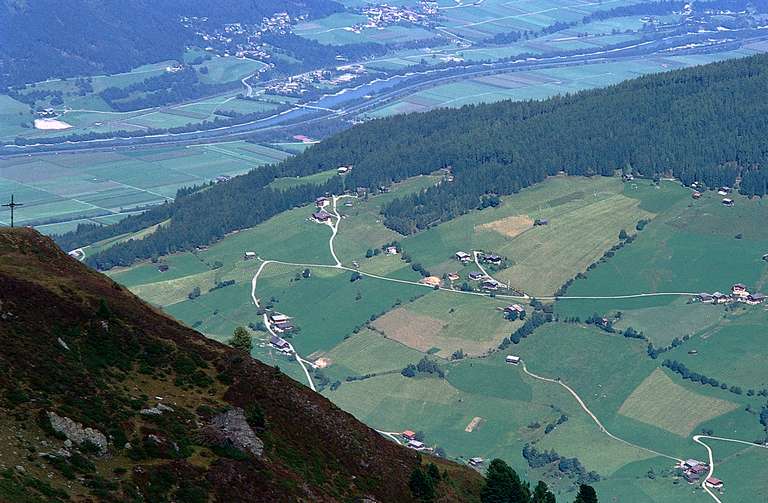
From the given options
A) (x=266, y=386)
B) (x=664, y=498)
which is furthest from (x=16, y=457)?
(x=664, y=498)

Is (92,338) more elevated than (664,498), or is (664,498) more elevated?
(92,338)

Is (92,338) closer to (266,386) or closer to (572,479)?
(266,386)

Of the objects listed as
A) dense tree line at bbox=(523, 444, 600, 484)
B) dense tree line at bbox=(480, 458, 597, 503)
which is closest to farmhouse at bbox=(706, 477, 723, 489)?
dense tree line at bbox=(523, 444, 600, 484)

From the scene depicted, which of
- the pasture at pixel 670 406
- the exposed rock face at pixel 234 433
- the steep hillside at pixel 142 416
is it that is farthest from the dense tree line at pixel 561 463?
the exposed rock face at pixel 234 433

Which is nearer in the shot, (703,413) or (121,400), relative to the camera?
(121,400)

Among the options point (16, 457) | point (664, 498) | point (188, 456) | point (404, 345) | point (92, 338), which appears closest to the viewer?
point (16, 457)

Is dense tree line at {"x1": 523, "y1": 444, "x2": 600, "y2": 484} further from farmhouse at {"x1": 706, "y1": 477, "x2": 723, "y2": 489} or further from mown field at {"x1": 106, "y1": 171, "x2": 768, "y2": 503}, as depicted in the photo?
farmhouse at {"x1": 706, "y1": 477, "x2": 723, "y2": 489}
